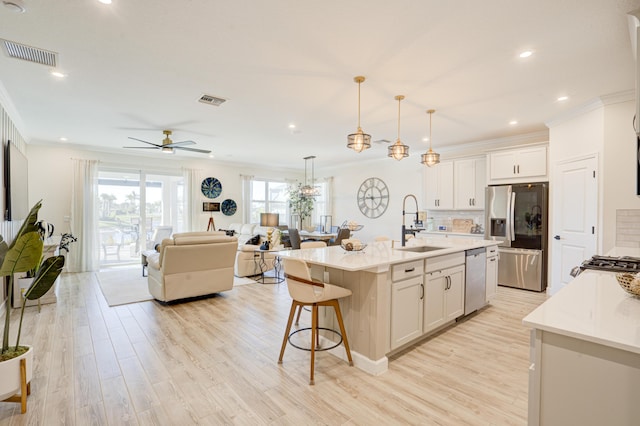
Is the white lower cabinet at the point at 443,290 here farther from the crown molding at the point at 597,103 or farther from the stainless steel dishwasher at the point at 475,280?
the crown molding at the point at 597,103

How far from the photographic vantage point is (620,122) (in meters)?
3.81

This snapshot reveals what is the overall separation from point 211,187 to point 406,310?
23.2 feet

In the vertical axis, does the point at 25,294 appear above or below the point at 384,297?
above

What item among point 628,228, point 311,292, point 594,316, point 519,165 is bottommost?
point 311,292

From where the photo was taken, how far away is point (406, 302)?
2783 mm

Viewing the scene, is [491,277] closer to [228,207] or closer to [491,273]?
[491,273]

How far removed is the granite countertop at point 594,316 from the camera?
107 cm

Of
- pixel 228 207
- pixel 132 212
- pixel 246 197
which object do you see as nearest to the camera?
pixel 132 212

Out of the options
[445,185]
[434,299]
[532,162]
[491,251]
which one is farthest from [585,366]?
[445,185]

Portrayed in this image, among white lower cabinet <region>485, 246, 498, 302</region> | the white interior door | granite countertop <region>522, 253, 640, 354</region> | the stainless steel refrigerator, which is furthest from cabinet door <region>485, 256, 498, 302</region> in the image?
granite countertop <region>522, 253, 640, 354</region>

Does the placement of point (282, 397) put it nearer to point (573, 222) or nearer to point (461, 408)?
point (461, 408)

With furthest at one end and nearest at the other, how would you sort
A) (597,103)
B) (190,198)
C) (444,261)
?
(190,198)
(597,103)
(444,261)

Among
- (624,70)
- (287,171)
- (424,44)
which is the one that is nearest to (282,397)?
(424,44)

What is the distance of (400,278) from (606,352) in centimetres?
163
